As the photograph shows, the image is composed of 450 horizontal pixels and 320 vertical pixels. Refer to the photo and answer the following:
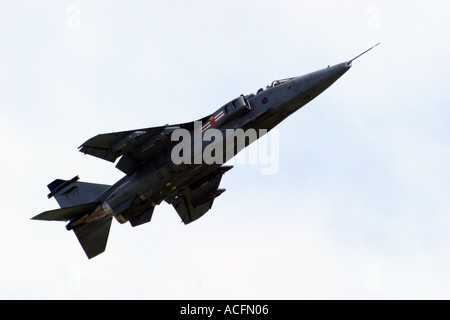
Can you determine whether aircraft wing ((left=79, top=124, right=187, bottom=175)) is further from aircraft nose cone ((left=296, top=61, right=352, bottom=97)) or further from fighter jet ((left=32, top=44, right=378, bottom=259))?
aircraft nose cone ((left=296, top=61, right=352, bottom=97))

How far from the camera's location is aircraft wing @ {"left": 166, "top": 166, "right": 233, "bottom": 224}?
3784cm

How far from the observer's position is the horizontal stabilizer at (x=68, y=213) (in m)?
34.6

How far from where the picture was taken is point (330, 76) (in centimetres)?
3250

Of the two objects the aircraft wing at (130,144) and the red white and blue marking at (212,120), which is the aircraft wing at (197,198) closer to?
the aircraft wing at (130,144)

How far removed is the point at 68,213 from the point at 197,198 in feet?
22.9

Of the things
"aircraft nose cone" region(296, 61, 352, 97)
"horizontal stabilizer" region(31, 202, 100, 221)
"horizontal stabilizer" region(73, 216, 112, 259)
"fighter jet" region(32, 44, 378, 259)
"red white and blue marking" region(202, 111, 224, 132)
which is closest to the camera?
"aircraft nose cone" region(296, 61, 352, 97)

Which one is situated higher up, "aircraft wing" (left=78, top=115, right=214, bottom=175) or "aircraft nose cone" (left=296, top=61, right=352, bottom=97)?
"aircraft nose cone" (left=296, top=61, right=352, bottom=97)

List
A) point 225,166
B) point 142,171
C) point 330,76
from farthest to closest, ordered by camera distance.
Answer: point 225,166 < point 142,171 < point 330,76

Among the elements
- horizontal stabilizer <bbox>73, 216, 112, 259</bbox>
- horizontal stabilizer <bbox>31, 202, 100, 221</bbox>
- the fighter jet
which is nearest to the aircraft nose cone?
the fighter jet

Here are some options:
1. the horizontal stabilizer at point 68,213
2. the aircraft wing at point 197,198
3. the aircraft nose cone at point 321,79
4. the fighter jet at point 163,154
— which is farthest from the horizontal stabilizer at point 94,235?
the aircraft nose cone at point 321,79

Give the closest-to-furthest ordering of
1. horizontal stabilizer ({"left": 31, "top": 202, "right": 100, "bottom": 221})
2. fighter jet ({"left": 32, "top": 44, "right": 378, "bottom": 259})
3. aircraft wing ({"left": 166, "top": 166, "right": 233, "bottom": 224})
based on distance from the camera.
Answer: fighter jet ({"left": 32, "top": 44, "right": 378, "bottom": 259}) < horizontal stabilizer ({"left": 31, "top": 202, "right": 100, "bottom": 221}) < aircraft wing ({"left": 166, "top": 166, "right": 233, "bottom": 224})

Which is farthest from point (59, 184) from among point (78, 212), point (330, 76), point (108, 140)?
point (330, 76)

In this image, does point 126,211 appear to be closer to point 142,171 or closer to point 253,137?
point 142,171

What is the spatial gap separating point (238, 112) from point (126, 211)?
23.6 feet
